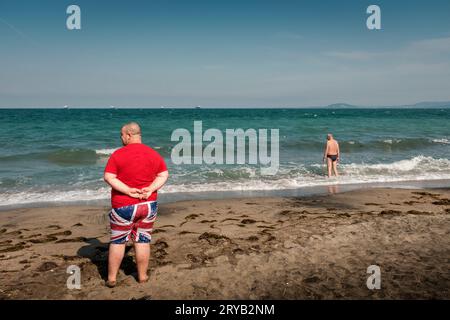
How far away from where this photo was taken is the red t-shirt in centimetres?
381

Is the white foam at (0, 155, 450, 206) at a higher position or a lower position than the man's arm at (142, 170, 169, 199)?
lower

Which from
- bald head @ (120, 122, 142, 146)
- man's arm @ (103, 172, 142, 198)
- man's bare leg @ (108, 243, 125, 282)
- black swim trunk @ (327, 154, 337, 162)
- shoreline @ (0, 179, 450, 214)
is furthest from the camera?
black swim trunk @ (327, 154, 337, 162)

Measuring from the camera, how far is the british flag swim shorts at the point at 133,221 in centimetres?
391

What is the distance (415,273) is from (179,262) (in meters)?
3.13

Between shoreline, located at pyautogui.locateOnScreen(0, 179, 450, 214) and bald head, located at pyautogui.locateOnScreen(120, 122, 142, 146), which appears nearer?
bald head, located at pyautogui.locateOnScreen(120, 122, 142, 146)

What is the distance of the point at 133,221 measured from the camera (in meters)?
4.01

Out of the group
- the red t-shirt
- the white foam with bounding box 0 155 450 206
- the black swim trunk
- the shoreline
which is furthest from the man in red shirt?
the black swim trunk

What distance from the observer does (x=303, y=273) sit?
14.8 feet

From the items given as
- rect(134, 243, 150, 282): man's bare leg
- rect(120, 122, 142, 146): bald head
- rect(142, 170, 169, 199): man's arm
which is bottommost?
rect(134, 243, 150, 282): man's bare leg

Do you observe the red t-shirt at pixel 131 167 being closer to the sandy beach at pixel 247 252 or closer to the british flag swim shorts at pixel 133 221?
the british flag swim shorts at pixel 133 221

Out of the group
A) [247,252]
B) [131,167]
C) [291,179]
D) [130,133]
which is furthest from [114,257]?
→ [291,179]

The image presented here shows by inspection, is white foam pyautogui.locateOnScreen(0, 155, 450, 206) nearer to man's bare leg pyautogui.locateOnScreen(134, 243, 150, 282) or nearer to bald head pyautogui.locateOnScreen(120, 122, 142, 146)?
man's bare leg pyautogui.locateOnScreen(134, 243, 150, 282)
